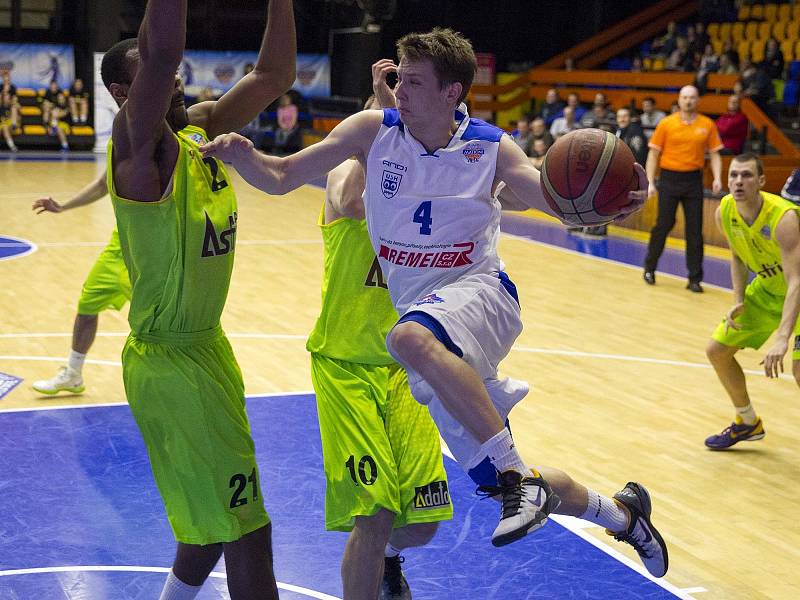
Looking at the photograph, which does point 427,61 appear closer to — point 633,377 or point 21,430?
point 21,430

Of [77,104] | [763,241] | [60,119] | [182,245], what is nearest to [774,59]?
[763,241]

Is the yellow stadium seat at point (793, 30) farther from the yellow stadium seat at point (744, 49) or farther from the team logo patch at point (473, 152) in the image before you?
the team logo patch at point (473, 152)

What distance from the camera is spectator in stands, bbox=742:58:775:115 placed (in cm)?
1822

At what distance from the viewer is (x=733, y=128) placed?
52.1ft

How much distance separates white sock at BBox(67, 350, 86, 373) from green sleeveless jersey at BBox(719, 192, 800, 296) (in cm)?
400

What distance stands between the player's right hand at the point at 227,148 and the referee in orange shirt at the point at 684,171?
337 inches

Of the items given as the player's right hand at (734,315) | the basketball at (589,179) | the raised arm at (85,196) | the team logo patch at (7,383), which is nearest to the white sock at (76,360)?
the team logo patch at (7,383)

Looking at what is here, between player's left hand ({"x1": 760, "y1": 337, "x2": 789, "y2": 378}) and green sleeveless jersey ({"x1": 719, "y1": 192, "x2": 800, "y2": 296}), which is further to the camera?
→ green sleeveless jersey ({"x1": 719, "y1": 192, "x2": 800, "y2": 296})

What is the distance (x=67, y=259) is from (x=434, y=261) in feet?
29.9

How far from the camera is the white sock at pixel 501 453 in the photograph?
10.9 ft

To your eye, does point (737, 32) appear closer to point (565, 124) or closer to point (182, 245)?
point (565, 124)

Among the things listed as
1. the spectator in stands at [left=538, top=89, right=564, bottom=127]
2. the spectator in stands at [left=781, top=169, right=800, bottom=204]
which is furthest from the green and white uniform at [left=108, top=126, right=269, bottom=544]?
the spectator in stands at [left=538, top=89, right=564, bottom=127]

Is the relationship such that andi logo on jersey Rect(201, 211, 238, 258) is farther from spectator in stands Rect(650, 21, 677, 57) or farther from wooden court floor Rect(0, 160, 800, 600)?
spectator in stands Rect(650, 21, 677, 57)

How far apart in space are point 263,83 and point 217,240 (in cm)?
74
